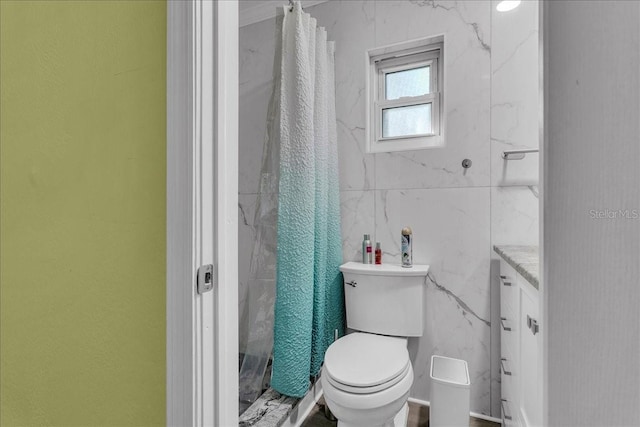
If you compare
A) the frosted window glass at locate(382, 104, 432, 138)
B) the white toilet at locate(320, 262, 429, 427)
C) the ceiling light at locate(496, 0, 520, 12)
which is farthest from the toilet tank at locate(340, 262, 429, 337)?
the ceiling light at locate(496, 0, 520, 12)

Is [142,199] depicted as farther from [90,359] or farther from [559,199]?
[559,199]

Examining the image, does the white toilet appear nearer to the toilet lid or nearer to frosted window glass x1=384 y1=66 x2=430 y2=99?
the toilet lid

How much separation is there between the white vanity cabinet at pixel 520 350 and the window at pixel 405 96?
2.88ft

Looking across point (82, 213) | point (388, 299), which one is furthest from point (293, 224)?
point (82, 213)

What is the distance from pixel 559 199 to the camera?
1.16 feet

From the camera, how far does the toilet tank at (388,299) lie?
4.96 ft

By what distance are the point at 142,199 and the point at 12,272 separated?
49 cm

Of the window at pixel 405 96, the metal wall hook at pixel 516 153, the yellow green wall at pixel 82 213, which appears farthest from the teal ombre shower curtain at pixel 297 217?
the metal wall hook at pixel 516 153

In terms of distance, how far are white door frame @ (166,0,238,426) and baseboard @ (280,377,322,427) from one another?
96cm

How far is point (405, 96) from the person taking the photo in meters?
1.83

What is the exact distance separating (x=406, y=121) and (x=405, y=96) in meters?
0.15

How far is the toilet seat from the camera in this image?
1088 millimetres

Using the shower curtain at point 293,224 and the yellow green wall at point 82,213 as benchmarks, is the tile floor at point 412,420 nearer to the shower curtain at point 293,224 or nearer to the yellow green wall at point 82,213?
the shower curtain at point 293,224

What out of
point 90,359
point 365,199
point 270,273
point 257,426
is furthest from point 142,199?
point 365,199
